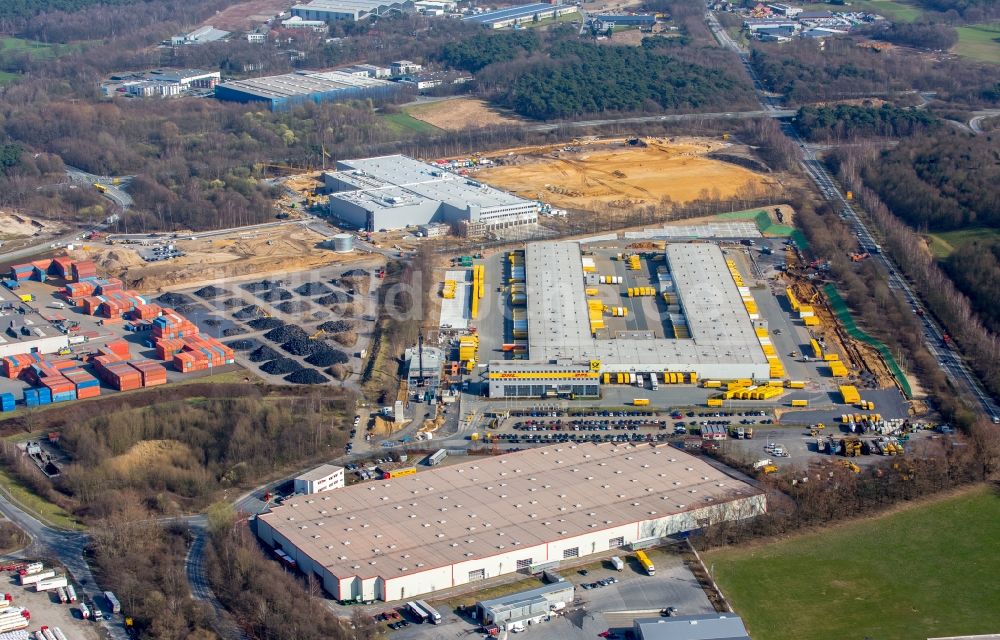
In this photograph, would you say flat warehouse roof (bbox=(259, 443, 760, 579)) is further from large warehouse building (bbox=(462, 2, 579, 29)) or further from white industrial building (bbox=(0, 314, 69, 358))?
large warehouse building (bbox=(462, 2, 579, 29))

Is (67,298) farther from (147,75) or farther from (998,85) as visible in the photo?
(998,85)

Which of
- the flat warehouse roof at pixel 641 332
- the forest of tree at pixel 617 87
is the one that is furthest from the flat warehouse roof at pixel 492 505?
the forest of tree at pixel 617 87

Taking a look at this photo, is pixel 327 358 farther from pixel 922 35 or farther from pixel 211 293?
pixel 922 35

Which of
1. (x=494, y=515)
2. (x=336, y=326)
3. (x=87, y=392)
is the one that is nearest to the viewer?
(x=494, y=515)

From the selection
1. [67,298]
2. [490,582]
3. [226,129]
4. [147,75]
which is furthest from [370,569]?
[147,75]

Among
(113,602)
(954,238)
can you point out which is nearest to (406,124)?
(954,238)

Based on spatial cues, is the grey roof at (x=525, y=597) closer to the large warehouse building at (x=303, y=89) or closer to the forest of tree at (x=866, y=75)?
the large warehouse building at (x=303, y=89)

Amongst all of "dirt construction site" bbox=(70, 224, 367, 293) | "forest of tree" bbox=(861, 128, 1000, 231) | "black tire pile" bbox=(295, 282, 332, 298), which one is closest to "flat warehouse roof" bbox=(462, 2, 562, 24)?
"forest of tree" bbox=(861, 128, 1000, 231)
